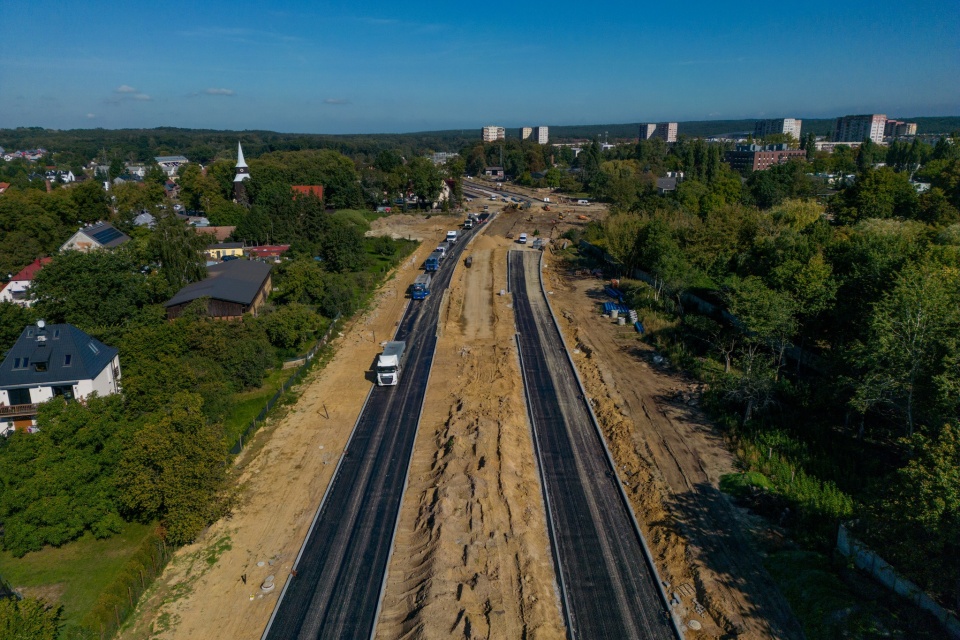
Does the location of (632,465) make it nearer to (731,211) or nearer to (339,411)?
(339,411)

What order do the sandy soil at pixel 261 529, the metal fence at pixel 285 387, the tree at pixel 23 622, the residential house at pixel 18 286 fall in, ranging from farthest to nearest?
1. the residential house at pixel 18 286
2. the metal fence at pixel 285 387
3. the sandy soil at pixel 261 529
4. the tree at pixel 23 622

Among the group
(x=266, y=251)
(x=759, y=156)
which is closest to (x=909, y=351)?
(x=266, y=251)

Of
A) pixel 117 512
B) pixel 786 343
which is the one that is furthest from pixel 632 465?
pixel 117 512

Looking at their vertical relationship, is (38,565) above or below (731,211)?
below

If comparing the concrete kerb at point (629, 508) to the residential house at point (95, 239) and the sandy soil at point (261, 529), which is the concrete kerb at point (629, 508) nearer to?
the sandy soil at point (261, 529)

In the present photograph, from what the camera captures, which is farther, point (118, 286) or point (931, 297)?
point (118, 286)

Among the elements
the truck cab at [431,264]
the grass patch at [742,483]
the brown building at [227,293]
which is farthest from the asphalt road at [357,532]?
the truck cab at [431,264]

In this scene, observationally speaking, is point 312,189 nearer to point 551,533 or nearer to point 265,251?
point 265,251
